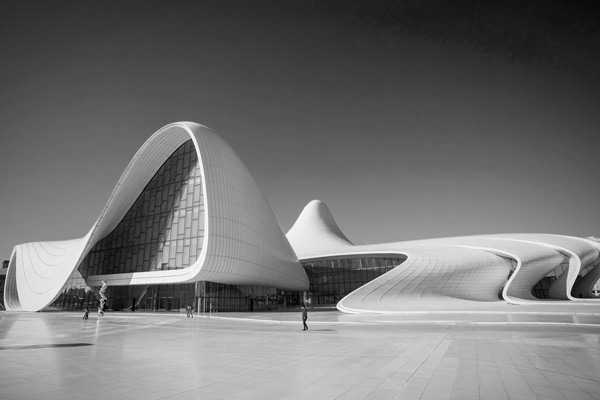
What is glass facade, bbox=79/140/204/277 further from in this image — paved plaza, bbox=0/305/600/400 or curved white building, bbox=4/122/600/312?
paved plaza, bbox=0/305/600/400

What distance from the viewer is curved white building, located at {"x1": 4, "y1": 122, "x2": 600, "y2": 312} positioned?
119 ft

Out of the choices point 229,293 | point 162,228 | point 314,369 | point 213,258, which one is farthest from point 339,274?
point 314,369

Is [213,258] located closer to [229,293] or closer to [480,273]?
[229,293]

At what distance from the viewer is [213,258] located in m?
34.2

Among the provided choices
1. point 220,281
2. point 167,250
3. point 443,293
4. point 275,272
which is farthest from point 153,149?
point 443,293

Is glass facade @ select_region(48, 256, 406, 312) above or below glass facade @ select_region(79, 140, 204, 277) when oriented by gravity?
below

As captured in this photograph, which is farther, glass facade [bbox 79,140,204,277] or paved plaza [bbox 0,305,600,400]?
glass facade [bbox 79,140,204,277]

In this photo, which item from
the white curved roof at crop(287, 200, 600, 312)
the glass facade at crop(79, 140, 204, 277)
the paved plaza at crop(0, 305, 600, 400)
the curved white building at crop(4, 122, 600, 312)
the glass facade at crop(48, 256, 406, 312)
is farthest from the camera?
the glass facade at crop(79, 140, 204, 277)

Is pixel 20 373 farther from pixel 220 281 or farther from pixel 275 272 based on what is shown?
pixel 275 272

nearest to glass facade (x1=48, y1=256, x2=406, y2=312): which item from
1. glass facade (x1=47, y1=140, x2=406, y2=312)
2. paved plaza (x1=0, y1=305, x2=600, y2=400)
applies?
glass facade (x1=47, y1=140, x2=406, y2=312)

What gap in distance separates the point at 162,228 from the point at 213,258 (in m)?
11.5

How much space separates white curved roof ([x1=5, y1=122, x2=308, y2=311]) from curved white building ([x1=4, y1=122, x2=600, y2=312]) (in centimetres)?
15

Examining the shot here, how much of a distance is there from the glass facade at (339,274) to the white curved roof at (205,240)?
25.7 ft

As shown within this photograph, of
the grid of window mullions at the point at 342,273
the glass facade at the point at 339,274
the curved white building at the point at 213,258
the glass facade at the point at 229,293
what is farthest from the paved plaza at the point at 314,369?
the grid of window mullions at the point at 342,273
